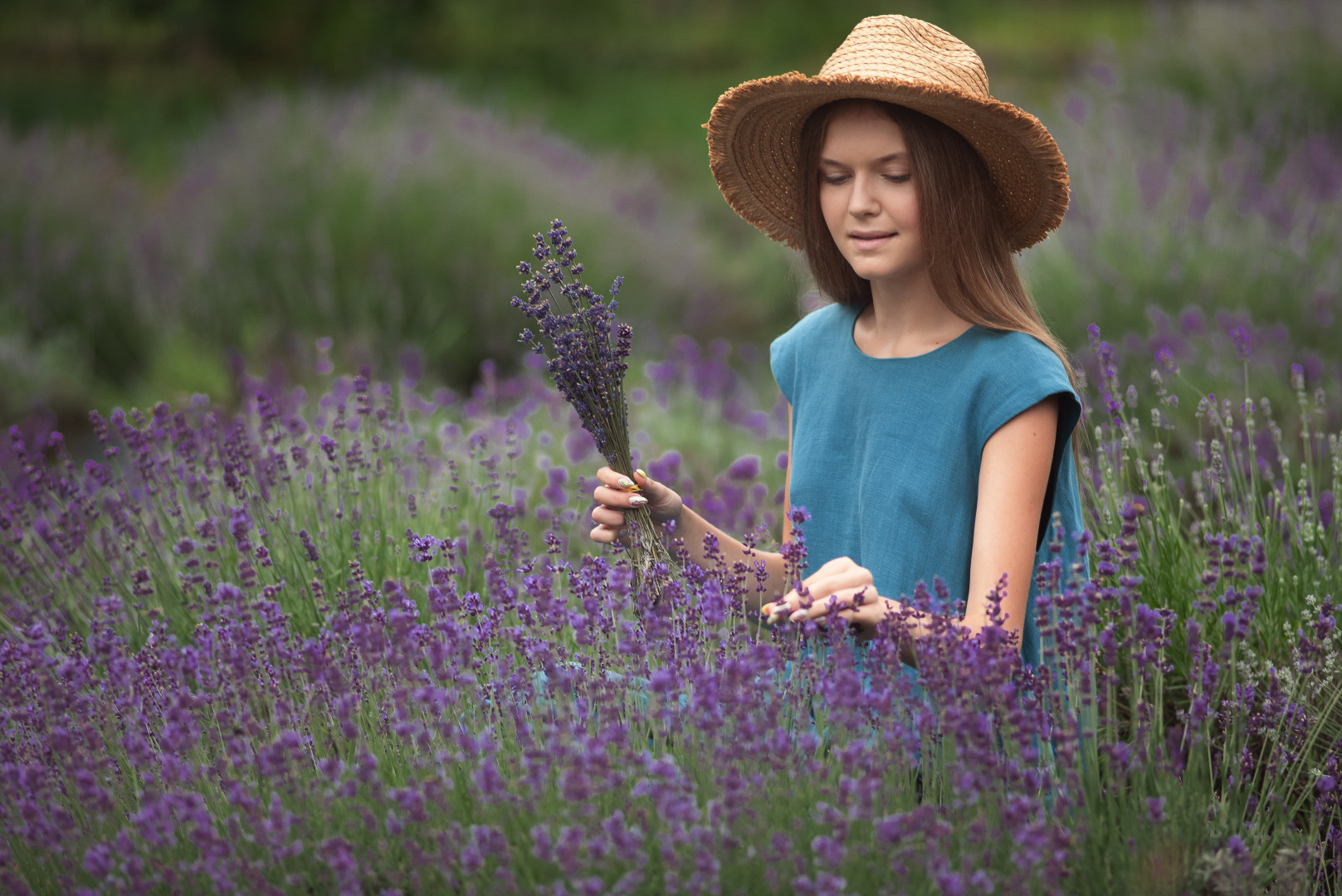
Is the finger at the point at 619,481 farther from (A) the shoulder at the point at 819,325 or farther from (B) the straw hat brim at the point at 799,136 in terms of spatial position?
(B) the straw hat brim at the point at 799,136

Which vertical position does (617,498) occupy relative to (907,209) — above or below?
below

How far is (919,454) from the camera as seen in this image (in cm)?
207

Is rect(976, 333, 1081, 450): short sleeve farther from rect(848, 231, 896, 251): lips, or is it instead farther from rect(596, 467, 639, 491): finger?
rect(596, 467, 639, 491): finger

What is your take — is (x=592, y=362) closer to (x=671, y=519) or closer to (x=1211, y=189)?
(x=671, y=519)

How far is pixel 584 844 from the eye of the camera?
1.42m

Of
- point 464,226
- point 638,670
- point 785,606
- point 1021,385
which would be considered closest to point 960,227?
point 1021,385

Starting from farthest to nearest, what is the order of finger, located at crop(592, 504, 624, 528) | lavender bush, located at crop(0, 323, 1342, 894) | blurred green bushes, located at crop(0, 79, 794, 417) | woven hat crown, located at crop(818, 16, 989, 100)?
blurred green bushes, located at crop(0, 79, 794, 417) → finger, located at crop(592, 504, 624, 528) → woven hat crown, located at crop(818, 16, 989, 100) → lavender bush, located at crop(0, 323, 1342, 894)

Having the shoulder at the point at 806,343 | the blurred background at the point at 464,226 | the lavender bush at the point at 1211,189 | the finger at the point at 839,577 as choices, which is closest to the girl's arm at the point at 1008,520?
the finger at the point at 839,577

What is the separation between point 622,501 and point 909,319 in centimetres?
64

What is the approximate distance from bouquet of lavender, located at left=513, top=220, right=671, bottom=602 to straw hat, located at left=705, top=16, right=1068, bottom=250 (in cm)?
41

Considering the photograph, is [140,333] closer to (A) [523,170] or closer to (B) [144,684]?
(A) [523,170]

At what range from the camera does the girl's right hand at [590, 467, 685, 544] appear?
203 cm

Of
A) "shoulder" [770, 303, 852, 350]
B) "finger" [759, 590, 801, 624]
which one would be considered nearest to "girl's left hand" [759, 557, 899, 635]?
"finger" [759, 590, 801, 624]

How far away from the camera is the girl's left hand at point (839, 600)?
1685 millimetres
